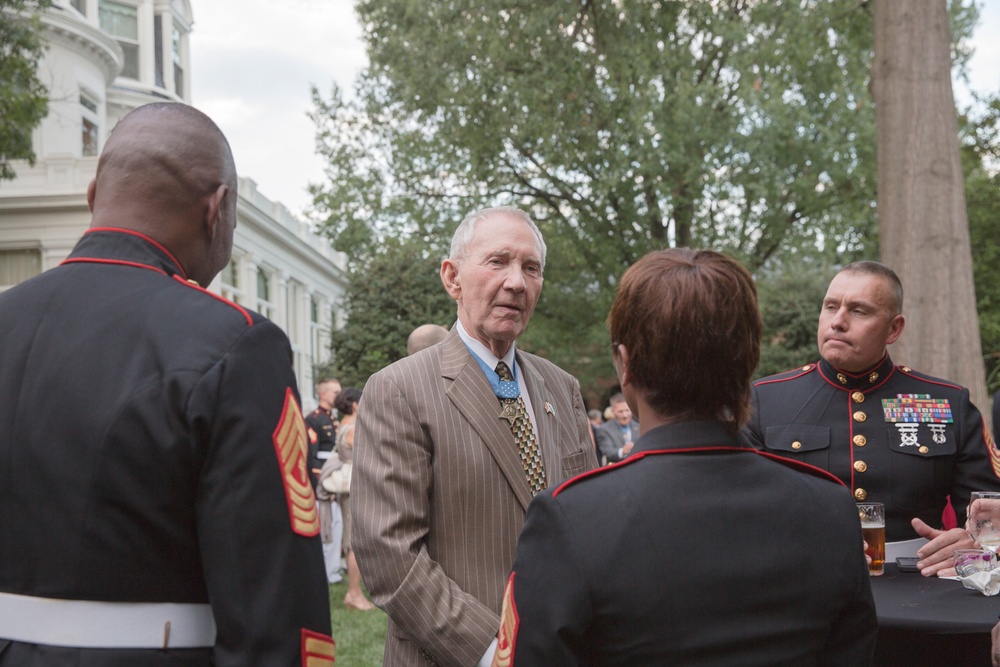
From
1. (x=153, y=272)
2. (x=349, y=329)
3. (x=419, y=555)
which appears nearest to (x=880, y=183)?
(x=419, y=555)

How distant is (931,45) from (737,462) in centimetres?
705

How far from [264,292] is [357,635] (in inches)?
1028

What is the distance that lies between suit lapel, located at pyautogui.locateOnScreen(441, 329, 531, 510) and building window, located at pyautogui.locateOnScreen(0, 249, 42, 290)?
2571 cm

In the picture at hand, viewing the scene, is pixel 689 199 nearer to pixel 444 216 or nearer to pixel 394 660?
pixel 444 216

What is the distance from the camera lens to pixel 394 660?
275 cm

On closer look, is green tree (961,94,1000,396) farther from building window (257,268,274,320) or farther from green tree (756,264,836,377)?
building window (257,268,274,320)

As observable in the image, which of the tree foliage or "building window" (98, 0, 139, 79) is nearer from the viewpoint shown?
the tree foliage

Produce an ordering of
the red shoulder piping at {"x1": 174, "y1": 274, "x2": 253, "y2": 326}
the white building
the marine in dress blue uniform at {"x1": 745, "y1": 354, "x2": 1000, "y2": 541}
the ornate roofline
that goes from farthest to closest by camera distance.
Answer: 1. the ornate roofline
2. the white building
3. the marine in dress blue uniform at {"x1": 745, "y1": 354, "x2": 1000, "y2": 541}
4. the red shoulder piping at {"x1": 174, "y1": 274, "x2": 253, "y2": 326}

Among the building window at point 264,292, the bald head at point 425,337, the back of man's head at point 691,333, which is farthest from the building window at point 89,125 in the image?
the back of man's head at point 691,333

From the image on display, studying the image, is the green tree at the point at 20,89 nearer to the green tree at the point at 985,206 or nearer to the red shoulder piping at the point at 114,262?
the red shoulder piping at the point at 114,262

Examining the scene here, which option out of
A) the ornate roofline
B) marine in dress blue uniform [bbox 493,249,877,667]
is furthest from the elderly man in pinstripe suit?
Answer: the ornate roofline

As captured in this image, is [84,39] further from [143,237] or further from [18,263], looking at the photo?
[143,237]

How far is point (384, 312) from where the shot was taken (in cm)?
1650

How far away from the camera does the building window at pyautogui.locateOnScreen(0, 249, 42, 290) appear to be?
2566 centimetres
